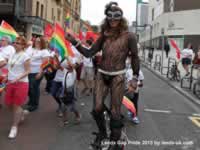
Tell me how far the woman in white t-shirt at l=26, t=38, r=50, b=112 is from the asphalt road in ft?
0.88

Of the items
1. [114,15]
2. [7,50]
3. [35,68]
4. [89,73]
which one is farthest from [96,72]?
[89,73]

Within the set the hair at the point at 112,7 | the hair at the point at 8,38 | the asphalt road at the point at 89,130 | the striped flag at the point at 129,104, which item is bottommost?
the asphalt road at the point at 89,130

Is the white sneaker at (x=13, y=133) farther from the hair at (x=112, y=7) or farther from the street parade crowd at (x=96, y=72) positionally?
the hair at (x=112, y=7)

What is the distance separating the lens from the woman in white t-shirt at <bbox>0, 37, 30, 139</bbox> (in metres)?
5.07

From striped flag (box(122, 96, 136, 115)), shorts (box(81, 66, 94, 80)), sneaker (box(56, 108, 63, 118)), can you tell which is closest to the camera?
striped flag (box(122, 96, 136, 115))

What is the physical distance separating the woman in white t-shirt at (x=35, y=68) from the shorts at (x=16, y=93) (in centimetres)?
170

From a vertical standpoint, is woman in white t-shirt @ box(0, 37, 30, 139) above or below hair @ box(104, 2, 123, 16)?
below

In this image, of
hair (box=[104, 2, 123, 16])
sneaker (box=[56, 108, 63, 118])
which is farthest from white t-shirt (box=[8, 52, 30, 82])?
hair (box=[104, 2, 123, 16])

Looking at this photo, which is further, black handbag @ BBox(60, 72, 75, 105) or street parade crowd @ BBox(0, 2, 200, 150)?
black handbag @ BBox(60, 72, 75, 105)

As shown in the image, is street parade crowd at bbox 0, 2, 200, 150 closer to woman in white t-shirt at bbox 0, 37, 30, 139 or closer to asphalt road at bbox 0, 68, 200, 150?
woman in white t-shirt at bbox 0, 37, 30, 139

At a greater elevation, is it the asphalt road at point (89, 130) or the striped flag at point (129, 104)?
the striped flag at point (129, 104)

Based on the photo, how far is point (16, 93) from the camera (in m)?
5.07

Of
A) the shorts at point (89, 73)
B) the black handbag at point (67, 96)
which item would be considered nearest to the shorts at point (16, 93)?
the black handbag at point (67, 96)

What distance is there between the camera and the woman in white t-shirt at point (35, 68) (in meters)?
6.91
